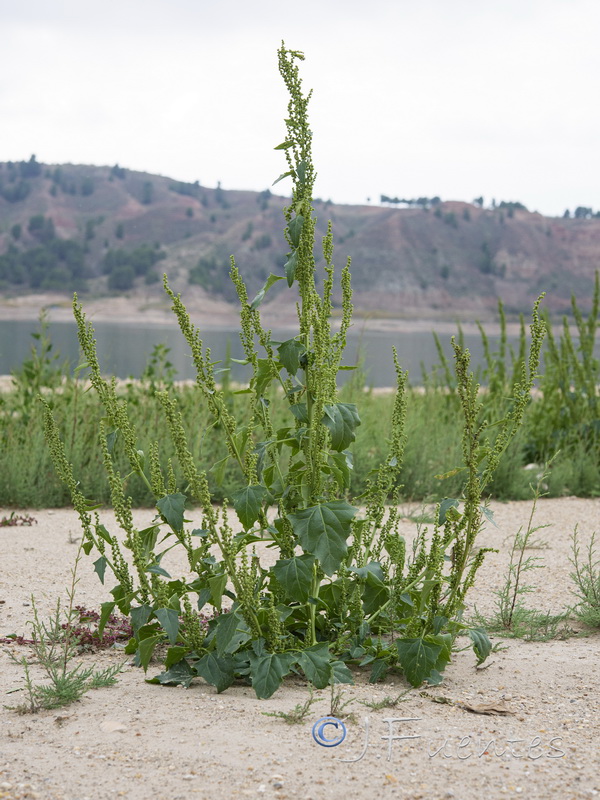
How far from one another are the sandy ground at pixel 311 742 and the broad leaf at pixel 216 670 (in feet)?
0.16

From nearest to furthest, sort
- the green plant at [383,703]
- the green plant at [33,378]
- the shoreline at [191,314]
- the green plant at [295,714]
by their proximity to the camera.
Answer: the green plant at [295,714]
the green plant at [383,703]
the green plant at [33,378]
the shoreline at [191,314]

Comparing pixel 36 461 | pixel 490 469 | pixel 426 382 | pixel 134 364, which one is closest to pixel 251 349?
pixel 490 469

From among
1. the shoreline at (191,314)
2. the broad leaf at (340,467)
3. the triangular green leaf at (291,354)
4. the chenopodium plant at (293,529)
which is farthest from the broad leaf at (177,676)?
A: the shoreline at (191,314)

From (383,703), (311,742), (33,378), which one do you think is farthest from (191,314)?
(311,742)

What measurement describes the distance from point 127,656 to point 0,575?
1320mm

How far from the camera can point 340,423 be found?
96.7 inches

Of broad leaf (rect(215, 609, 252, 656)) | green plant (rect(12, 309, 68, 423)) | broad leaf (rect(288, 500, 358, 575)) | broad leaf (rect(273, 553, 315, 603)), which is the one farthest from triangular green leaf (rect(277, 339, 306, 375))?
green plant (rect(12, 309, 68, 423))

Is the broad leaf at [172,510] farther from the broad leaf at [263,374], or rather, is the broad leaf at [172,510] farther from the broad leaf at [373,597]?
the broad leaf at [373,597]

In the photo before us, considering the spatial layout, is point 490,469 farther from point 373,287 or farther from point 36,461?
point 373,287

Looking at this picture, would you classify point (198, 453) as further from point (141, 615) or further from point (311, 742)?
point (311, 742)

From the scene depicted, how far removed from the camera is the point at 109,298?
91.9 metres

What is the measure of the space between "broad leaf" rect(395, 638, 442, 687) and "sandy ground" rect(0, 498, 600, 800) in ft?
0.22

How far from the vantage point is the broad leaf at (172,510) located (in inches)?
96.1

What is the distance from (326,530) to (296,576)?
163mm
